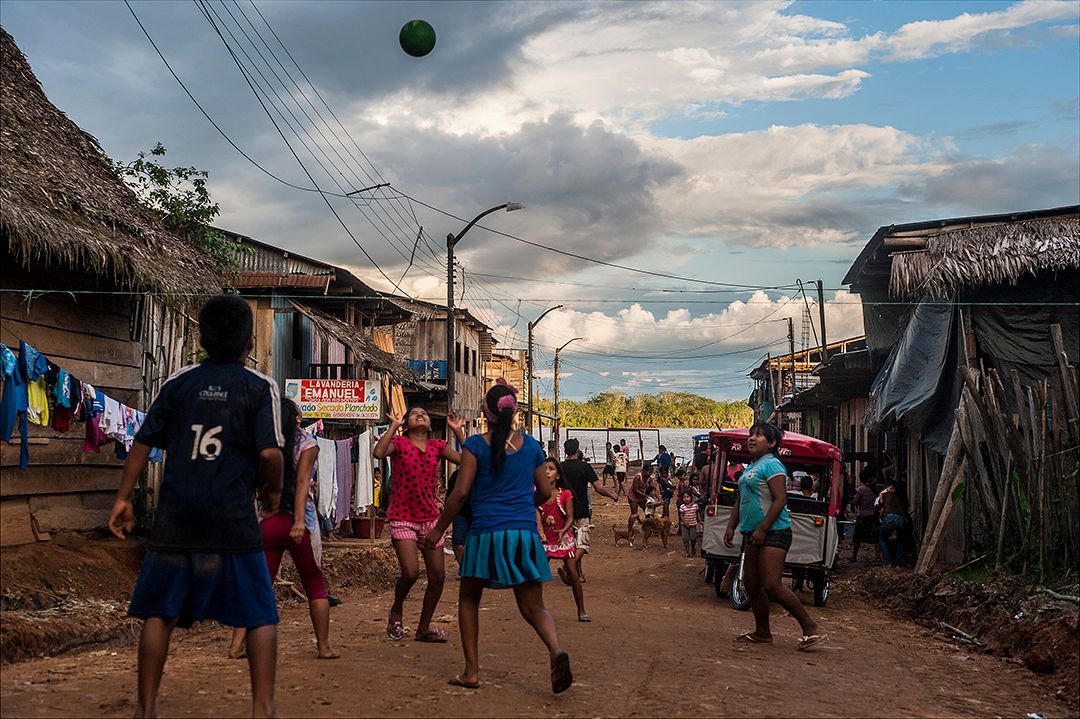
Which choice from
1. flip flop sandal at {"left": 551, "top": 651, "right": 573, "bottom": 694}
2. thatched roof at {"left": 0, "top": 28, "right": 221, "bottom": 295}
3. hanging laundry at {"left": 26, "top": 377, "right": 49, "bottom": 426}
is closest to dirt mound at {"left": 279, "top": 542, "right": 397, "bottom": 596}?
thatched roof at {"left": 0, "top": 28, "right": 221, "bottom": 295}

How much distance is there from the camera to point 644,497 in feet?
81.0

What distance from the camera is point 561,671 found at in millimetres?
6773

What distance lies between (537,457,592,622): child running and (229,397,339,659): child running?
140 inches

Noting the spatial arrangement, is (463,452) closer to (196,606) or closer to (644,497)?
(196,606)

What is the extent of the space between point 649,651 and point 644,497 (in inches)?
615

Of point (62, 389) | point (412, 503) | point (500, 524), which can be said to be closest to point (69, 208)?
point (62, 389)

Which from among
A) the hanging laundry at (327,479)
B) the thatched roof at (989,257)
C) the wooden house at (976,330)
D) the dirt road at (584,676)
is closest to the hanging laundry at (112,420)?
the dirt road at (584,676)

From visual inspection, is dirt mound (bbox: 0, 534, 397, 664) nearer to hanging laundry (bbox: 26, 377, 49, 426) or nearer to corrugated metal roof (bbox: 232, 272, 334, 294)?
hanging laundry (bbox: 26, 377, 49, 426)

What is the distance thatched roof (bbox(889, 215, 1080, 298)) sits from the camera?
47.9 feet

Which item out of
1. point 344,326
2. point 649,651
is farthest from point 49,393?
point 344,326

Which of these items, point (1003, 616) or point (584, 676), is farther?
point (1003, 616)

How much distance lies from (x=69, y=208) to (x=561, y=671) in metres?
7.37

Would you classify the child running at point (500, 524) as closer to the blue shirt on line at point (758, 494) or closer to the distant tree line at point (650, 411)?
the blue shirt on line at point (758, 494)

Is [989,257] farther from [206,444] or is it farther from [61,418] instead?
[206,444]
